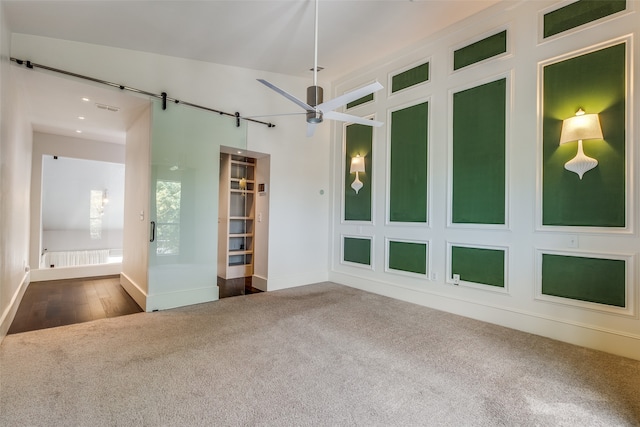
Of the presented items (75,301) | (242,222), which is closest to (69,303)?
(75,301)

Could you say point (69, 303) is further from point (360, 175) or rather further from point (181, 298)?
point (360, 175)

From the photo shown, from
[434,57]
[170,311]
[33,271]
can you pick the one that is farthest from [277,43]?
[33,271]

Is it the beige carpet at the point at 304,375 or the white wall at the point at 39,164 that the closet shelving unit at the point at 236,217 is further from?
the white wall at the point at 39,164

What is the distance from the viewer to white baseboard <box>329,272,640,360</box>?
111 inches

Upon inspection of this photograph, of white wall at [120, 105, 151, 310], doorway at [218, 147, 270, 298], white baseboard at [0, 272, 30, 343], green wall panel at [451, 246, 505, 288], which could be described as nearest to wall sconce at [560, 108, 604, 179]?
green wall panel at [451, 246, 505, 288]

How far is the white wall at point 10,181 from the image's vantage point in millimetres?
2898

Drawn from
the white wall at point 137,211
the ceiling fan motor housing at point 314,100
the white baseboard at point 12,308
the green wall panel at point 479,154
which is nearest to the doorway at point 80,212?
the white baseboard at point 12,308

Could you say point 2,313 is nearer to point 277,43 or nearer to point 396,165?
point 277,43

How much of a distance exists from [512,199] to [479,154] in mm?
681

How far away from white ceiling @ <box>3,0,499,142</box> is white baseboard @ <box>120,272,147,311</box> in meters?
2.51

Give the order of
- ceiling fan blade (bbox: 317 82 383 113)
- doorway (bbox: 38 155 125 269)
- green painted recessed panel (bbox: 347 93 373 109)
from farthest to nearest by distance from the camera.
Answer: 1. doorway (bbox: 38 155 125 269)
2. green painted recessed panel (bbox: 347 93 373 109)
3. ceiling fan blade (bbox: 317 82 383 113)

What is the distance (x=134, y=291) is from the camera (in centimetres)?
446

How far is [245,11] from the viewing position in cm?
326

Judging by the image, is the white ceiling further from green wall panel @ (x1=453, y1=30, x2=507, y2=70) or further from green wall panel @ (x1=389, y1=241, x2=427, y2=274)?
green wall panel @ (x1=389, y1=241, x2=427, y2=274)
